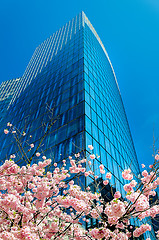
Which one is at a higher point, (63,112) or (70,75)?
(70,75)

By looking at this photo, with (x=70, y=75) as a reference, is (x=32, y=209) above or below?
below

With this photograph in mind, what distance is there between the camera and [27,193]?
5172 millimetres

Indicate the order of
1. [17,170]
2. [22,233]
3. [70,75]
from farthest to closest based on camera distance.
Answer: [70,75]
[17,170]
[22,233]

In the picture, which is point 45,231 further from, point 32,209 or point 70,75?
point 70,75

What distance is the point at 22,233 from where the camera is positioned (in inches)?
141

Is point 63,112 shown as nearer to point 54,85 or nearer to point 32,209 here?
point 54,85

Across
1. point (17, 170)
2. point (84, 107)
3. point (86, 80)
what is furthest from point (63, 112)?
point (17, 170)

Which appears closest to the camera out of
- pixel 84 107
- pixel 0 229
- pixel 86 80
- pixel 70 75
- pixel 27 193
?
pixel 0 229

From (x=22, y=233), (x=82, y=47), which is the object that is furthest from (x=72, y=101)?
(x=22, y=233)

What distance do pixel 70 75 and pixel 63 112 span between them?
683cm

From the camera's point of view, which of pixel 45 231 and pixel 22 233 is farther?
pixel 45 231

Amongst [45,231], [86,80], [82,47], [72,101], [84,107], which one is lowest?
[45,231]

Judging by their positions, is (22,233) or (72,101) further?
(72,101)

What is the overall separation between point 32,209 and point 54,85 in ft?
69.8
